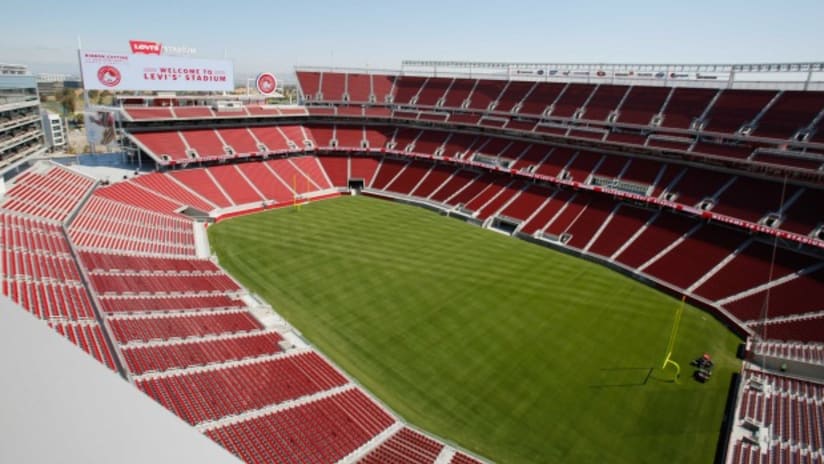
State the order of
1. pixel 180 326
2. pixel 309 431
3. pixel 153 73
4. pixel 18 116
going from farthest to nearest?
pixel 153 73 < pixel 18 116 < pixel 180 326 < pixel 309 431

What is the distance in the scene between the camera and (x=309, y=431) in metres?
16.7

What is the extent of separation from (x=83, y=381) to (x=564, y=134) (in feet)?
157

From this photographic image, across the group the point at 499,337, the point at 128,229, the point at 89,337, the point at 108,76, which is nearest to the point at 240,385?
the point at 89,337

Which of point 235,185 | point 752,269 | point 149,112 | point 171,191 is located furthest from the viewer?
point 149,112

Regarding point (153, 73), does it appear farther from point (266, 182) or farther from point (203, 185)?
point (266, 182)

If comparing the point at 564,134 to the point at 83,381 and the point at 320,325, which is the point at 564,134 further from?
the point at 83,381

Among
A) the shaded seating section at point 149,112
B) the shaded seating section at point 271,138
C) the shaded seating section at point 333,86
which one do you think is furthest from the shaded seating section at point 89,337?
the shaded seating section at point 333,86

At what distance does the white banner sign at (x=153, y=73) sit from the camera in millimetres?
42531

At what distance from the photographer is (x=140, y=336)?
19828 mm

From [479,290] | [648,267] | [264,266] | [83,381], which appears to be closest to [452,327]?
[479,290]

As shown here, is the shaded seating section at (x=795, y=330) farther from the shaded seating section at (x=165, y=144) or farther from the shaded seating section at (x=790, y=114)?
the shaded seating section at (x=165, y=144)

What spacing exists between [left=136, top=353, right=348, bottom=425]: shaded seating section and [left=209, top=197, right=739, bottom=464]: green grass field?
159 cm

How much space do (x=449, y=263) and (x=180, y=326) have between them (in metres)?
17.7

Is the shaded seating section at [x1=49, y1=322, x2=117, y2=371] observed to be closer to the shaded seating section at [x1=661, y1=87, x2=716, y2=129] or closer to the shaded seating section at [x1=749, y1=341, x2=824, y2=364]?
the shaded seating section at [x1=749, y1=341, x2=824, y2=364]
